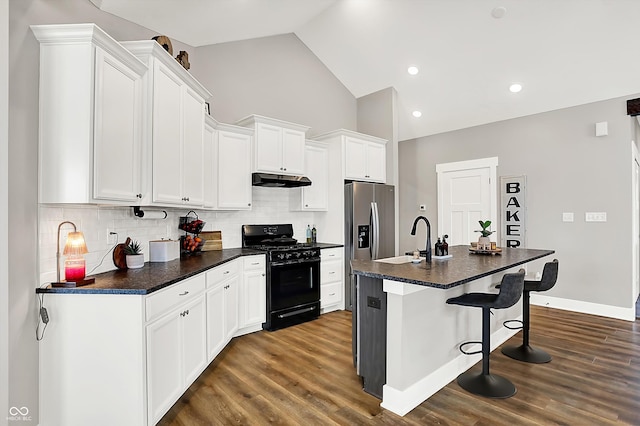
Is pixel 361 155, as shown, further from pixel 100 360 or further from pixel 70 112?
pixel 100 360

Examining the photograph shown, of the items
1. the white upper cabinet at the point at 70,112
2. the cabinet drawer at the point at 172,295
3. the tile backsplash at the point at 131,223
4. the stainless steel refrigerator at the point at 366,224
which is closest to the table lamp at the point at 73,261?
the tile backsplash at the point at 131,223

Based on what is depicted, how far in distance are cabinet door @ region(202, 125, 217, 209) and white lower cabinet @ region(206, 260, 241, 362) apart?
68 centimetres

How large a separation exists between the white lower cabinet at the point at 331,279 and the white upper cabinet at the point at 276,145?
3.71ft

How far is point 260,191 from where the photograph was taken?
14.7 ft

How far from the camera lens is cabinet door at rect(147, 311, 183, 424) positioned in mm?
1915

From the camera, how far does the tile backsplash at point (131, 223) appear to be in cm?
202

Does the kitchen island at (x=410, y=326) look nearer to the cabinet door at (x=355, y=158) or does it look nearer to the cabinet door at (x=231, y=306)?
the cabinet door at (x=231, y=306)

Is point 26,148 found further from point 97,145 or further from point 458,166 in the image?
point 458,166

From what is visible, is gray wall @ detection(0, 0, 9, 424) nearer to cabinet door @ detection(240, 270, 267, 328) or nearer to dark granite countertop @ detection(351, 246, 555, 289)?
dark granite countertop @ detection(351, 246, 555, 289)

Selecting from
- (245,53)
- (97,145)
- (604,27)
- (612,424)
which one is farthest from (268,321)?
(604,27)

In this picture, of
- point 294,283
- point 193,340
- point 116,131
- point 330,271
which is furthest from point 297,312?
point 116,131

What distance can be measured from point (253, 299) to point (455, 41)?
3.85 metres

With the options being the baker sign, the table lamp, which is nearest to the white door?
the baker sign

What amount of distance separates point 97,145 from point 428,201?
5083 mm
